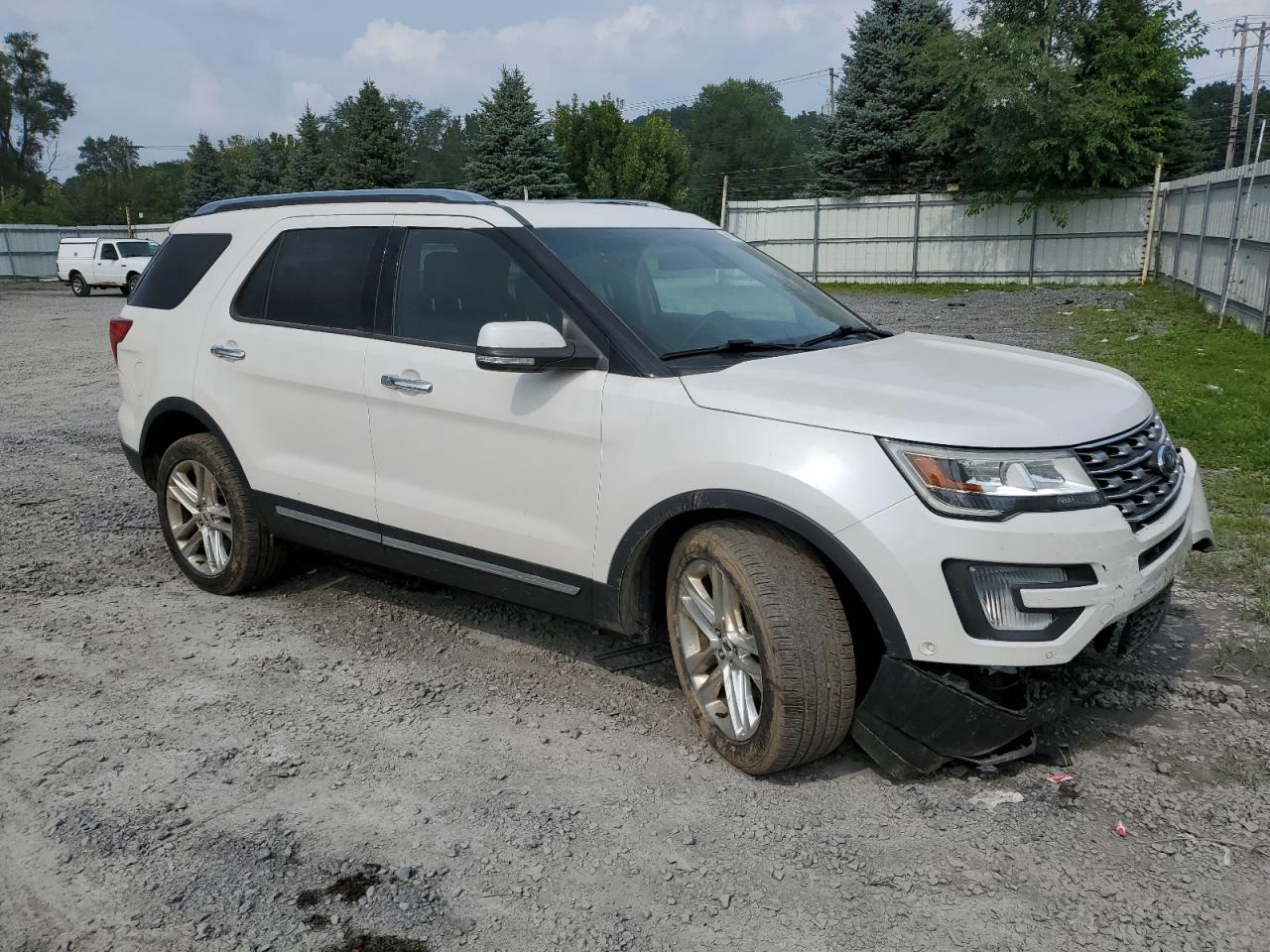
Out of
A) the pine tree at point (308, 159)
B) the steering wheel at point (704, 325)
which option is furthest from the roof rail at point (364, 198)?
the pine tree at point (308, 159)

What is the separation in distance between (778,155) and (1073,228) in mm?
68497

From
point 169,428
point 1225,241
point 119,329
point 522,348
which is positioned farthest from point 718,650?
point 1225,241

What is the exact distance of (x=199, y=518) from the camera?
5.36 m

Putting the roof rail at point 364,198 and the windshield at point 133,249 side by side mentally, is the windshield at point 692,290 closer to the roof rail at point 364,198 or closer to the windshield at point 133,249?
the roof rail at point 364,198

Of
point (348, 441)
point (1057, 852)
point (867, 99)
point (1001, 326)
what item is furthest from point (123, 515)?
point (867, 99)

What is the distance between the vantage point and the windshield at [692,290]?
13.0 feet

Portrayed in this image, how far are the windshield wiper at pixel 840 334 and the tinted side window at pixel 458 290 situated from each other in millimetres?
989

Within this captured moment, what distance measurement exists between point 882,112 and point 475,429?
31.6 meters

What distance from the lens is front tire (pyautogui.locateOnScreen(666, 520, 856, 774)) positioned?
10.8ft

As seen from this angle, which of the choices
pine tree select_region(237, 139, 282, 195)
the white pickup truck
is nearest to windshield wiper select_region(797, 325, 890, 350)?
the white pickup truck

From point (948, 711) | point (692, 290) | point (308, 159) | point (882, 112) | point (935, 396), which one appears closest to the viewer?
point (948, 711)

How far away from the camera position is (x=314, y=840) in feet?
10.6

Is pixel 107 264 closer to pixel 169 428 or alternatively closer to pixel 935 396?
pixel 169 428

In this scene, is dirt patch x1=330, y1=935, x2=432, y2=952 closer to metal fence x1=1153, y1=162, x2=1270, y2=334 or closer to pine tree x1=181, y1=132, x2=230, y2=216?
metal fence x1=1153, y1=162, x2=1270, y2=334
